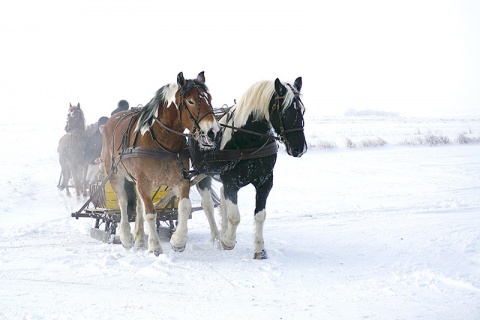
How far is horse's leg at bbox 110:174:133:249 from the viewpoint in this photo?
24.8 feet

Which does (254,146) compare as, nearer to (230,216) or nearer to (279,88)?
(279,88)

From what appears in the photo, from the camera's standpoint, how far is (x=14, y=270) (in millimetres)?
6230

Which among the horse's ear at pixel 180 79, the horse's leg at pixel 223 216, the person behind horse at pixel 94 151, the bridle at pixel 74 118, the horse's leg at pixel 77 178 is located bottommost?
the horse's leg at pixel 77 178

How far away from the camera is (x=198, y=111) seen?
20.1 feet

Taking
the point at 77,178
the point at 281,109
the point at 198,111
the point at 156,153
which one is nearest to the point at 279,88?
the point at 281,109

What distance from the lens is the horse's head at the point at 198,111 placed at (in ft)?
19.5

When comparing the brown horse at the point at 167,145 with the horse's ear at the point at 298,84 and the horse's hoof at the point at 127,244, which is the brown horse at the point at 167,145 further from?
the horse's ear at the point at 298,84

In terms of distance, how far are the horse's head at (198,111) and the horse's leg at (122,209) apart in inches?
85.0

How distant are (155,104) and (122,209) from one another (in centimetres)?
194

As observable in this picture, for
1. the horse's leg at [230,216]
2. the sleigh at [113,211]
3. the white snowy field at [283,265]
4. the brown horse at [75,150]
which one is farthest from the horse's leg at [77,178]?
the horse's leg at [230,216]

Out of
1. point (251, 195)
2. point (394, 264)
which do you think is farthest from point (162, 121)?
point (251, 195)

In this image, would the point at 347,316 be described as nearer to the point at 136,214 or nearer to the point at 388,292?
the point at 388,292

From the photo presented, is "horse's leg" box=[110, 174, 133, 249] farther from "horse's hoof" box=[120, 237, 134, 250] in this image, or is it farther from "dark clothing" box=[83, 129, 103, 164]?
"dark clothing" box=[83, 129, 103, 164]

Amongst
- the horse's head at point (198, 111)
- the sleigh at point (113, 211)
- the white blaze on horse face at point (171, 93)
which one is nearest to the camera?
the horse's head at point (198, 111)
